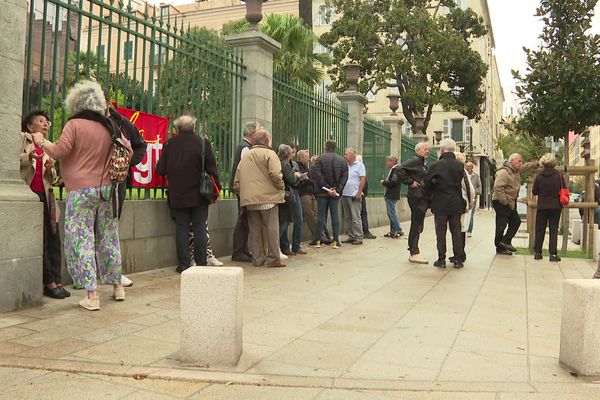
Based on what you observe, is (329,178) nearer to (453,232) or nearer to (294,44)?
(453,232)

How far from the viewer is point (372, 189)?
16062 mm

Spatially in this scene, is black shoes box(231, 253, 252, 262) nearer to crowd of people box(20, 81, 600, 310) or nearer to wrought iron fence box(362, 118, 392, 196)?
crowd of people box(20, 81, 600, 310)

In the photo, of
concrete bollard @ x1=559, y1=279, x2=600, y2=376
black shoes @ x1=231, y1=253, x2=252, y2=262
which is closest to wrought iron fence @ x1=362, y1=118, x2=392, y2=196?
black shoes @ x1=231, y1=253, x2=252, y2=262

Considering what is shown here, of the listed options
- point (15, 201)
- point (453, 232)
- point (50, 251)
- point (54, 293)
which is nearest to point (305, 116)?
point (453, 232)

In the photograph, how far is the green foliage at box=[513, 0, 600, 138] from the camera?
9.84 m

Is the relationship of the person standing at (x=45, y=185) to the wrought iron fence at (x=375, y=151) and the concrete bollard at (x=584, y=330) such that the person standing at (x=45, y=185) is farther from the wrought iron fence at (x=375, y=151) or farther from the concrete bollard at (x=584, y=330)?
the wrought iron fence at (x=375, y=151)

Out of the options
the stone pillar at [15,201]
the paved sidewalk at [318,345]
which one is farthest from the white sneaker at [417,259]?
the stone pillar at [15,201]

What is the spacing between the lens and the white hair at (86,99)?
4.98 meters

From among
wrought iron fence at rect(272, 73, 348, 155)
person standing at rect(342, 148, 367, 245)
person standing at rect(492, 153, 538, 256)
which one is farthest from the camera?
person standing at rect(342, 148, 367, 245)

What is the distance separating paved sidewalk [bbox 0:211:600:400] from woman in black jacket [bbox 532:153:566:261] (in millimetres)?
2695

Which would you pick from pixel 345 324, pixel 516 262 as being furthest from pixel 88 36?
pixel 516 262

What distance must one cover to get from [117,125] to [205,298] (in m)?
2.53

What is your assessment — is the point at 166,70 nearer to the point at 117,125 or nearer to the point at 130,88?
the point at 130,88

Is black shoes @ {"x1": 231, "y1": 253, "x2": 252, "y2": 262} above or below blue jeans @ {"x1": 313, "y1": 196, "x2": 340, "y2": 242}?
below
